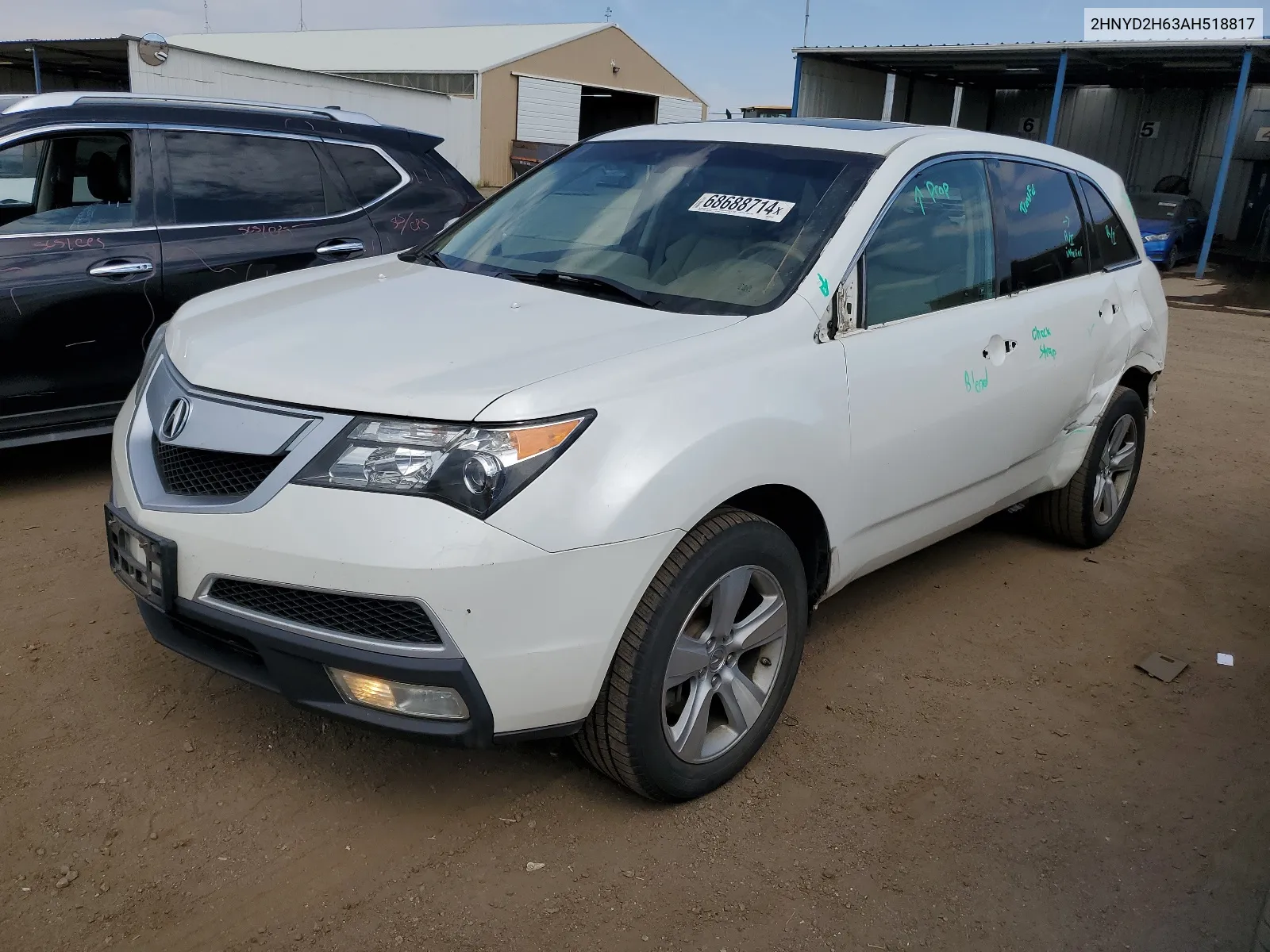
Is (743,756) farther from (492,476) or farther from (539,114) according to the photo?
(539,114)

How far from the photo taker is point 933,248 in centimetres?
358

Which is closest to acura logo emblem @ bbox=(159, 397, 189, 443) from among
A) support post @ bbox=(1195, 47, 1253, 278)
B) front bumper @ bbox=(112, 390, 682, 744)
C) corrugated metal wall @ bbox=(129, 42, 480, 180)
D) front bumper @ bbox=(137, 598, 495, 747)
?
front bumper @ bbox=(112, 390, 682, 744)

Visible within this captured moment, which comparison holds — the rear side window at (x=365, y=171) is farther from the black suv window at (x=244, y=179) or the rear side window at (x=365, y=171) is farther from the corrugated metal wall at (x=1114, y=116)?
the corrugated metal wall at (x=1114, y=116)

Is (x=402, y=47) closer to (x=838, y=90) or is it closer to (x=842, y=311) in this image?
(x=838, y=90)

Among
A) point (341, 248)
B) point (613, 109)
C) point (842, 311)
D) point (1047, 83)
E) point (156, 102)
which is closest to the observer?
point (842, 311)

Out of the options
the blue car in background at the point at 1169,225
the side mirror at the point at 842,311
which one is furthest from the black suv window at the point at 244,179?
the blue car in background at the point at 1169,225

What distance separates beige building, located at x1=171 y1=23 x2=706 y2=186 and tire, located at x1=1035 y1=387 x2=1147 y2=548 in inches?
1130

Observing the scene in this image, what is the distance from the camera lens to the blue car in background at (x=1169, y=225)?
19.9m

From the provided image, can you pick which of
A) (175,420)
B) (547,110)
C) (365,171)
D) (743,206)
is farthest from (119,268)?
(547,110)

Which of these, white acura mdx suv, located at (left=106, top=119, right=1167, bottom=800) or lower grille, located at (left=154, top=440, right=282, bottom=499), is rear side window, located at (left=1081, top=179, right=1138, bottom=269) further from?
lower grille, located at (left=154, top=440, right=282, bottom=499)

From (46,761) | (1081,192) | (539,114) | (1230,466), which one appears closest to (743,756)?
(46,761)

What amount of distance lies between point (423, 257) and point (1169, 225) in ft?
66.4

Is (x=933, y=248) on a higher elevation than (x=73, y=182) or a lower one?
higher

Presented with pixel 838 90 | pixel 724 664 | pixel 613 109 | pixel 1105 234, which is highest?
pixel 838 90
